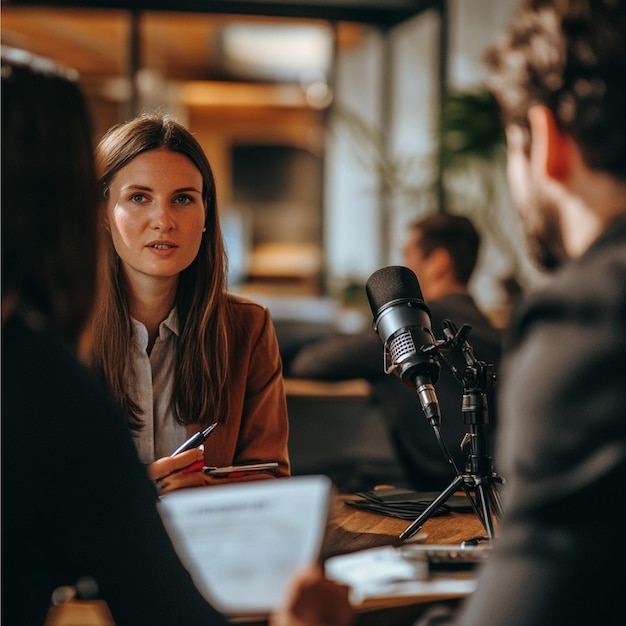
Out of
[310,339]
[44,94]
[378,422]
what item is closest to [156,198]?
[44,94]

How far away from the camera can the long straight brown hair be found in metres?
1.38

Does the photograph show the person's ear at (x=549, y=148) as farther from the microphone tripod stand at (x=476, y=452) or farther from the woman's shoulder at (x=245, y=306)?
the woman's shoulder at (x=245, y=306)

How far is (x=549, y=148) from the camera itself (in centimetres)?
89

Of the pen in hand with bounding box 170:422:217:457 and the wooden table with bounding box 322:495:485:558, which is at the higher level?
the pen in hand with bounding box 170:422:217:457

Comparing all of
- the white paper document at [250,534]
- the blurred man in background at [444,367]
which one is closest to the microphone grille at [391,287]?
the white paper document at [250,534]

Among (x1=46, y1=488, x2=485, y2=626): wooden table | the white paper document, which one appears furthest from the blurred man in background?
the white paper document

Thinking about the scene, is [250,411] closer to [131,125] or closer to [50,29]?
[131,125]

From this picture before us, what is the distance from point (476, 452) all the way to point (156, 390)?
0.50 metres

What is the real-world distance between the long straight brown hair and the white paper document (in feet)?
1.42

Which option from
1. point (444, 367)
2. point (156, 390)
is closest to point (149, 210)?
point (156, 390)

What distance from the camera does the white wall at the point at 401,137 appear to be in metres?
5.74

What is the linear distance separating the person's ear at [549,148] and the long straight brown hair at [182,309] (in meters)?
0.64

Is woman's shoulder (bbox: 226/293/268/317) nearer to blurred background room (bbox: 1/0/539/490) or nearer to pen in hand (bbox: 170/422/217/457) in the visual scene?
pen in hand (bbox: 170/422/217/457)

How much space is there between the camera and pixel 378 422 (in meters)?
4.28
